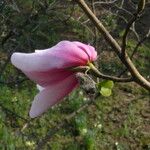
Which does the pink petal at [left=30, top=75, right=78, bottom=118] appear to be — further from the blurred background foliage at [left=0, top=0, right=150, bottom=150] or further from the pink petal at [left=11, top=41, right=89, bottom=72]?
the blurred background foliage at [left=0, top=0, right=150, bottom=150]

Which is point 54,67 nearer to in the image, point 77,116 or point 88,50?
point 88,50

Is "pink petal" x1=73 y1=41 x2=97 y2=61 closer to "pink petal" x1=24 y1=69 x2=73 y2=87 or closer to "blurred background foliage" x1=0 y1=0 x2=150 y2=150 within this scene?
"pink petal" x1=24 y1=69 x2=73 y2=87

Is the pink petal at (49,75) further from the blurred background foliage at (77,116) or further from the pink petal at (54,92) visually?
the blurred background foliage at (77,116)

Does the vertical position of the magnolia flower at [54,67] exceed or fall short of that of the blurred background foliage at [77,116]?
it exceeds it

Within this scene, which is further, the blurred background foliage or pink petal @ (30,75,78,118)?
the blurred background foliage

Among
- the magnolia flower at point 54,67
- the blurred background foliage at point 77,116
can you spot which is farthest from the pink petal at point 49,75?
the blurred background foliage at point 77,116

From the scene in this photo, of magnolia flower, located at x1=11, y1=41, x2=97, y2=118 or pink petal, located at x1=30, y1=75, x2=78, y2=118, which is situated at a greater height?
magnolia flower, located at x1=11, y1=41, x2=97, y2=118

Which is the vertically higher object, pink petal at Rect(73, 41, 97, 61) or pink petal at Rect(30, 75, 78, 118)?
pink petal at Rect(73, 41, 97, 61)

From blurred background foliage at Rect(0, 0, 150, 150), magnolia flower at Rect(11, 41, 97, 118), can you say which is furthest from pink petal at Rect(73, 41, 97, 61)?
blurred background foliage at Rect(0, 0, 150, 150)

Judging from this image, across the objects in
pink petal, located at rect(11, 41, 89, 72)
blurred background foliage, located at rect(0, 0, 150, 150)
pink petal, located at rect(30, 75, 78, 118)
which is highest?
pink petal, located at rect(11, 41, 89, 72)
